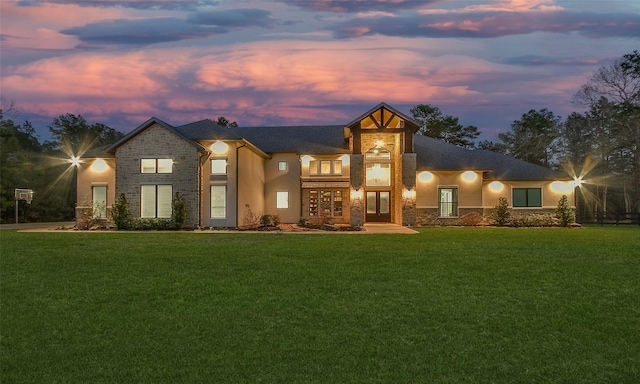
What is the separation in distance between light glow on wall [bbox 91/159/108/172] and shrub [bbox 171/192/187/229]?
6.47m

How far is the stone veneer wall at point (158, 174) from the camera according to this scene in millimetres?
25062

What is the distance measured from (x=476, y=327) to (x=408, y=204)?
21112mm

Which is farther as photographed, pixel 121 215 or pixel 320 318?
pixel 121 215

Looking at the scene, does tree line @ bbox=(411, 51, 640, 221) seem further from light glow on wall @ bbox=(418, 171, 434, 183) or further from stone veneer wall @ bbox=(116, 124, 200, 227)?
stone veneer wall @ bbox=(116, 124, 200, 227)

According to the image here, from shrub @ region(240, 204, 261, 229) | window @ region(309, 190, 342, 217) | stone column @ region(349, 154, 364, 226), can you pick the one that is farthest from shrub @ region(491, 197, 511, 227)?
shrub @ region(240, 204, 261, 229)

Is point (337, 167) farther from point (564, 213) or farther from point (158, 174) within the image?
point (564, 213)

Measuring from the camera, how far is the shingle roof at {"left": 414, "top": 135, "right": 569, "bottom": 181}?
29325 mm

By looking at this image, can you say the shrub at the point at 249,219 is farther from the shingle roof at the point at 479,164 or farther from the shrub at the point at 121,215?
the shingle roof at the point at 479,164

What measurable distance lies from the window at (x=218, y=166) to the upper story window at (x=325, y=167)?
21.3 feet

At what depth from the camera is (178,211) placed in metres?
24.1

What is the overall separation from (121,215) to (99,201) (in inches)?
168

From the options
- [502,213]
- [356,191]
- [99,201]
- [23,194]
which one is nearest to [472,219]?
[502,213]

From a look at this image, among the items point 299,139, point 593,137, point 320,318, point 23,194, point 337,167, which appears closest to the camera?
point 320,318

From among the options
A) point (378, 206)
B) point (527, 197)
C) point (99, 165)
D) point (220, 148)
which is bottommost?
point (378, 206)
